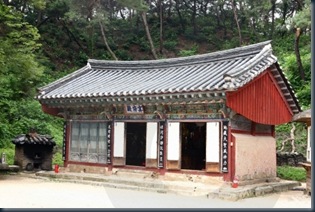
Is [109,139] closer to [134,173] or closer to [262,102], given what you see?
[134,173]

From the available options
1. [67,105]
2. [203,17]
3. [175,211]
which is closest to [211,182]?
[175,211]

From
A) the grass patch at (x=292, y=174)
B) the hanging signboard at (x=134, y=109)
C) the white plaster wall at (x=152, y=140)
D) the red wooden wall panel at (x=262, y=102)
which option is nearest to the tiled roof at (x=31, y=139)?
the hanging signboard at (x=134, y=109)

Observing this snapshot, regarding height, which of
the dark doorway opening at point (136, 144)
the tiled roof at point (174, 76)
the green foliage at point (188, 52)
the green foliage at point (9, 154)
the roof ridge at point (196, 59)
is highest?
the green foliage at point (188, 52)

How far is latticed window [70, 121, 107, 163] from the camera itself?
1602cm

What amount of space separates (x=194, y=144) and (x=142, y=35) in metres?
26.4

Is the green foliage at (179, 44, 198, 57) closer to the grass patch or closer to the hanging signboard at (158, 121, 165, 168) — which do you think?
the grass patch

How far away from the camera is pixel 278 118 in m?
15.3

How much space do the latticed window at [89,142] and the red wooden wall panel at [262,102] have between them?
19.0 ft

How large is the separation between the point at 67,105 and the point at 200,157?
652cm

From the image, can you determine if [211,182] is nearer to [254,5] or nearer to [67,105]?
[67,105]

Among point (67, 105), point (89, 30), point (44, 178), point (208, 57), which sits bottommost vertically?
point (44, 178)

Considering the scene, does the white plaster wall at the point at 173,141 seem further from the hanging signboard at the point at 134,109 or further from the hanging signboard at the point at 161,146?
the hanging signboard at the point at 134,109

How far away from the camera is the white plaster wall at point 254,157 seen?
43.4ft

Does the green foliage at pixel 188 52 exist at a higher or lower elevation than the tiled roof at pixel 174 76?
higher
